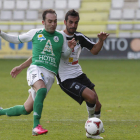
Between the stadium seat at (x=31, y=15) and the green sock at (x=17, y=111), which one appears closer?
the green sock at (x=17, y=111)

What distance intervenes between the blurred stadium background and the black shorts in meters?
12.6

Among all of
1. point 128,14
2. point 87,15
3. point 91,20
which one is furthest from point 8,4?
point 128,14

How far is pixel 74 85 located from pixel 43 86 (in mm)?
717

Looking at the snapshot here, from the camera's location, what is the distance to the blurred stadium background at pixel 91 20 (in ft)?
59.5

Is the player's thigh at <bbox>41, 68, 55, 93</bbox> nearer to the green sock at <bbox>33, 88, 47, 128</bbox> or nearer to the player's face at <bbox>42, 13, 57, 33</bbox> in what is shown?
the green sock at <bbox>33, 88, 47, 128</bbox>

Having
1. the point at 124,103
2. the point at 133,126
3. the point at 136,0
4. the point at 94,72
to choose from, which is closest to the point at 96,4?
the point at 136,0

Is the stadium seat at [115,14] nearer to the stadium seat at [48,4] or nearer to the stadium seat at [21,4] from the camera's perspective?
the stadium seat at [48,4]

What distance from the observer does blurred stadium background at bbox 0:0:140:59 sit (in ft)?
59.5

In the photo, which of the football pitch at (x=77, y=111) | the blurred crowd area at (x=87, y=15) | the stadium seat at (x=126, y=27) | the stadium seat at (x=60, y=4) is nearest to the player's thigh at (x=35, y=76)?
the football pitch at (x=77, y=111)

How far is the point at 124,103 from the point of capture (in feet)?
26.5

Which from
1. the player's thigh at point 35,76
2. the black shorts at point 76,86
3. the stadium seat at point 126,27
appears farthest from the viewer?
the stadium seat at point 126,27

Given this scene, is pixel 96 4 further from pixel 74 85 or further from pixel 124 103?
pixel 74 85

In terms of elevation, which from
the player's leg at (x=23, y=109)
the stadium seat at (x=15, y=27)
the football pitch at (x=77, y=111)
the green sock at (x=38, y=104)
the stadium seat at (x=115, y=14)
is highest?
the stadium seat at (x=115, y=14)

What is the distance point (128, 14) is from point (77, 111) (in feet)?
50.9
